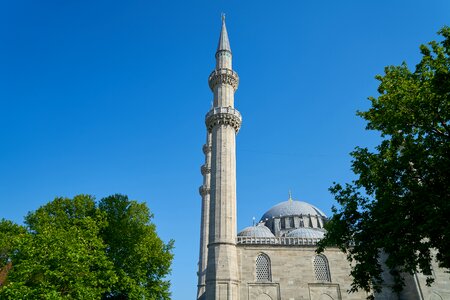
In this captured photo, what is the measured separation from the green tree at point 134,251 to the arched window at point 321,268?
11001 millimetres

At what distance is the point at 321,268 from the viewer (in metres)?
25.8

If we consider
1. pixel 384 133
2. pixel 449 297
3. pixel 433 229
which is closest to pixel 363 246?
pixel 433 229

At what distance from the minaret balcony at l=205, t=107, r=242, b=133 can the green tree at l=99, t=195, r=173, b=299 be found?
9578 mm

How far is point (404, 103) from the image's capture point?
12391 mm

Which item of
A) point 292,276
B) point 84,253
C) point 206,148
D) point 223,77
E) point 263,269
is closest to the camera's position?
point 84,253

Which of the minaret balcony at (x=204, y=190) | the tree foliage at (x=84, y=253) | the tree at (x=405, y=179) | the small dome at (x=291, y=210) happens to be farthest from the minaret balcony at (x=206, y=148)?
the tree at (x=405, y=179)

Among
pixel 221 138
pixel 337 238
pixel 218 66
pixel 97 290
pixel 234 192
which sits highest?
pixel 218 66

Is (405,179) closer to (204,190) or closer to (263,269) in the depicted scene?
(263,269)

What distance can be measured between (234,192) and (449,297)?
1662cm

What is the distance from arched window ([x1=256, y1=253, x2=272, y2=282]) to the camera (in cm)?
2498

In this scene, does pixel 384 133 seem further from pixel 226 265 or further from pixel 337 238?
pixel 226 265

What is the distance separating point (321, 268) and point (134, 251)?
1395 cm

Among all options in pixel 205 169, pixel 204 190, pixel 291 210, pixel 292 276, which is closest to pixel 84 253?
pixel 292 276

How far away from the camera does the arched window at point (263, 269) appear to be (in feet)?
81.9
